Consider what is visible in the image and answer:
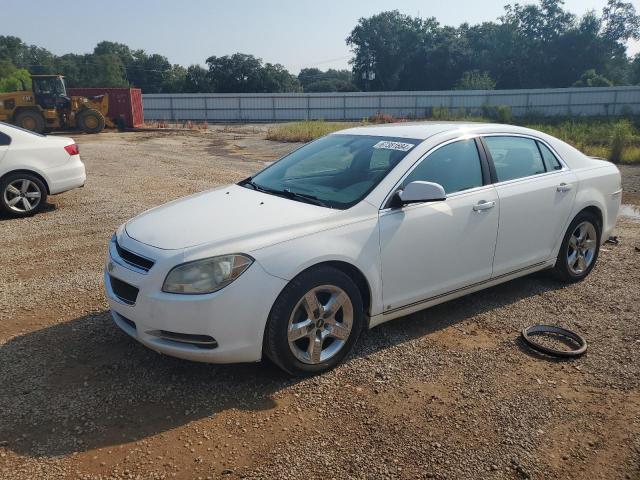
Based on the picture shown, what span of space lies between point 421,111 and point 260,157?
27020mm

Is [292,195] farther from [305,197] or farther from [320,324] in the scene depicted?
[320,324]

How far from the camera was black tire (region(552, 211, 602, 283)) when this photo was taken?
16.8 ft

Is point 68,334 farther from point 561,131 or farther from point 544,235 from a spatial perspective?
point 561,131

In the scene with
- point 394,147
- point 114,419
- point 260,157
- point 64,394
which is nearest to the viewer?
point 114,419

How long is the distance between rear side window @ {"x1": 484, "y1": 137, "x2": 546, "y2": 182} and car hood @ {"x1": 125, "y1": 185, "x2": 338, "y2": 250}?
1735 mm

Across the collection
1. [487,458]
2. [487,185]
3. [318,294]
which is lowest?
[487,458]

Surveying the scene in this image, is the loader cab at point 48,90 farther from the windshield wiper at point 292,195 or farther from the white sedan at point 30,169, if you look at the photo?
the windshield wiper at point 292,195

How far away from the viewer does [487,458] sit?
2812mm

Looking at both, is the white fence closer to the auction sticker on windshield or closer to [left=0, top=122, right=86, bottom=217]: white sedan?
[left=0, top=122, right=86, bottom=217]: white sedan

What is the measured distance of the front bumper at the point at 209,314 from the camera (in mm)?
3150

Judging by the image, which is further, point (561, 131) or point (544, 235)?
point (561, 131)

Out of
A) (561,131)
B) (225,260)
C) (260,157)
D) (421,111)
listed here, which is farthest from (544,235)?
(421,111)

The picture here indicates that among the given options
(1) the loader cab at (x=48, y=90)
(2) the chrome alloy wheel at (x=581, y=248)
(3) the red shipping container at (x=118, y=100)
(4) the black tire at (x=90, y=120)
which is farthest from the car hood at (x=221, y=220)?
(3) the red shipping container at (x=118, y=100)

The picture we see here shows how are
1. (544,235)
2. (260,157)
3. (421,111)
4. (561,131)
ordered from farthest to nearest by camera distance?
(421,111), (561,131), (260,157), (544,235)
